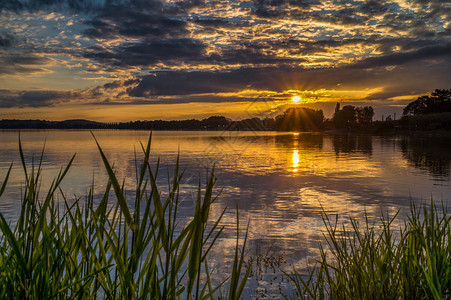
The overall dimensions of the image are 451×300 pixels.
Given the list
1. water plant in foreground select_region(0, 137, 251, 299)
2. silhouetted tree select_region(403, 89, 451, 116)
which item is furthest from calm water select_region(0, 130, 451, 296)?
silhouetted tree select_region(403, 89, 451, 116)

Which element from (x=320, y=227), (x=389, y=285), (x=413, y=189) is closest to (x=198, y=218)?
(x=389, y=285)

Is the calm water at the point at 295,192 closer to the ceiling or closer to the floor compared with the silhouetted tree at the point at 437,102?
closer to the floor

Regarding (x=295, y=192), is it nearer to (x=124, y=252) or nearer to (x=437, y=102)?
(x=124, y=252)

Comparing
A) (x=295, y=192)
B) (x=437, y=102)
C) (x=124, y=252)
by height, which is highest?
(x=437, y=102)

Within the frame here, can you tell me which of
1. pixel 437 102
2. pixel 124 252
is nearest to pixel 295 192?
pixel 124 252

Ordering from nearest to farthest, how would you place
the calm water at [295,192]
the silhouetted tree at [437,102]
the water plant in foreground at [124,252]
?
the water plant in foreground at [124,252] → the calm water at [295,192] → the silhouetted tree at [437,102]

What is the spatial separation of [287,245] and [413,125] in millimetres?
128367

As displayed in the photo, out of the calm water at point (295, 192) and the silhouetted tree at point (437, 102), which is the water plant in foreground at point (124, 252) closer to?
the calm water at point (295, 192)

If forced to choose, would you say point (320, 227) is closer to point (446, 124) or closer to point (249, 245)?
point (249, 245)

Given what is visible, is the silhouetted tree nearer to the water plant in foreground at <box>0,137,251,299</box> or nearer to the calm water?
the calm water

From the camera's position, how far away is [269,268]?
9648 mm

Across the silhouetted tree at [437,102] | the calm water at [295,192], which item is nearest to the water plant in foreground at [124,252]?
the calm water at [295,192]

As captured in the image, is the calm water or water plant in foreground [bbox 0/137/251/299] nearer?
water plant in foreground [bbox 0/137/251/299]

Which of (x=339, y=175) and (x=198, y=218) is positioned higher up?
(x=198, y=218)
